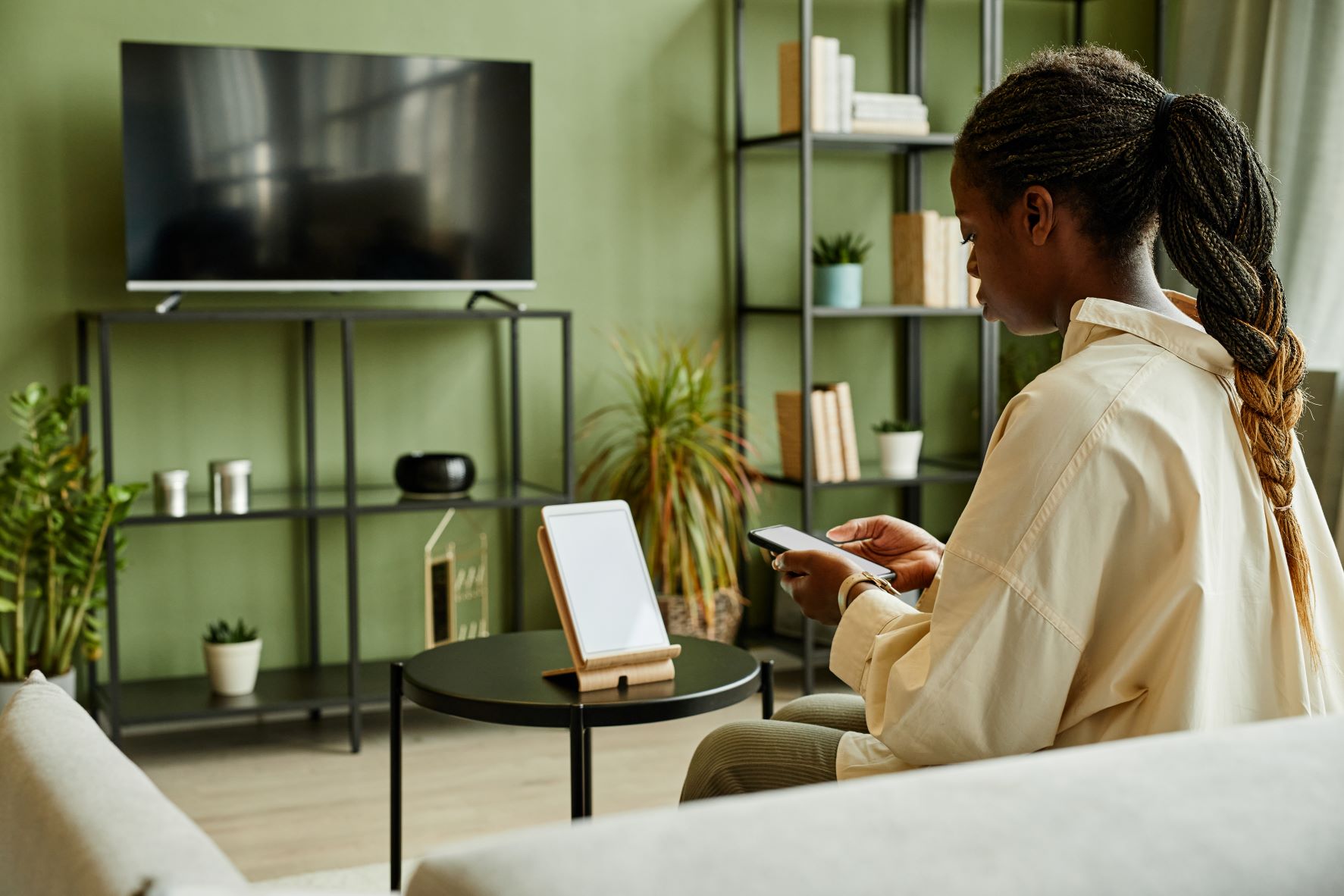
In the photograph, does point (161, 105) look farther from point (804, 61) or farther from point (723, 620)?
point (723, 620)

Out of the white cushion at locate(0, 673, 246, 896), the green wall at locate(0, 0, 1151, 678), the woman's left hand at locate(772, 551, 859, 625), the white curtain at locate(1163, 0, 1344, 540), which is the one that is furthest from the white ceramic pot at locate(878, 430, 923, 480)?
the white cushion at locate(0, 673, 246, 896)

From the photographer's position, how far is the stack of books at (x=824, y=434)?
4.01 meters

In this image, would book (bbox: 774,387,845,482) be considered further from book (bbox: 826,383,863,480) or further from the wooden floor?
the wooden floor

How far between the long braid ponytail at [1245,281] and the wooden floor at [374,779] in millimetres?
1794

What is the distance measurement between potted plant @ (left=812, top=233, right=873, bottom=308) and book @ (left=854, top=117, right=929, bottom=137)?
0.30 meters

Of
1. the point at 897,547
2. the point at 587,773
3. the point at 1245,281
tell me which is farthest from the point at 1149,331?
the point at 587,773

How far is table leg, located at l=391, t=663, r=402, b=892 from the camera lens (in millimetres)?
2172

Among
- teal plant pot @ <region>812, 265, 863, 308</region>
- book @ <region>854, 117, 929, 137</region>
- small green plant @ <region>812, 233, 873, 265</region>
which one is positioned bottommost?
teal plant pot @ <region>812, 265, 863, 308</region>

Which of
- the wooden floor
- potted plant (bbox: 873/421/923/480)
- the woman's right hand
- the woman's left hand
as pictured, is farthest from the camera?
potted plant (bbox: 873/421/923/480)

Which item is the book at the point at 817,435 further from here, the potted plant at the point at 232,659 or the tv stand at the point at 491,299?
the potted plant at the point at 232,659

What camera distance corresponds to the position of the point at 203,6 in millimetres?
3637

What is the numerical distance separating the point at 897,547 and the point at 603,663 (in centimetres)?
43

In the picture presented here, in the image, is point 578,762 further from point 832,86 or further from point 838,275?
point 832,86

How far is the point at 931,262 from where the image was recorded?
13.6 feet
